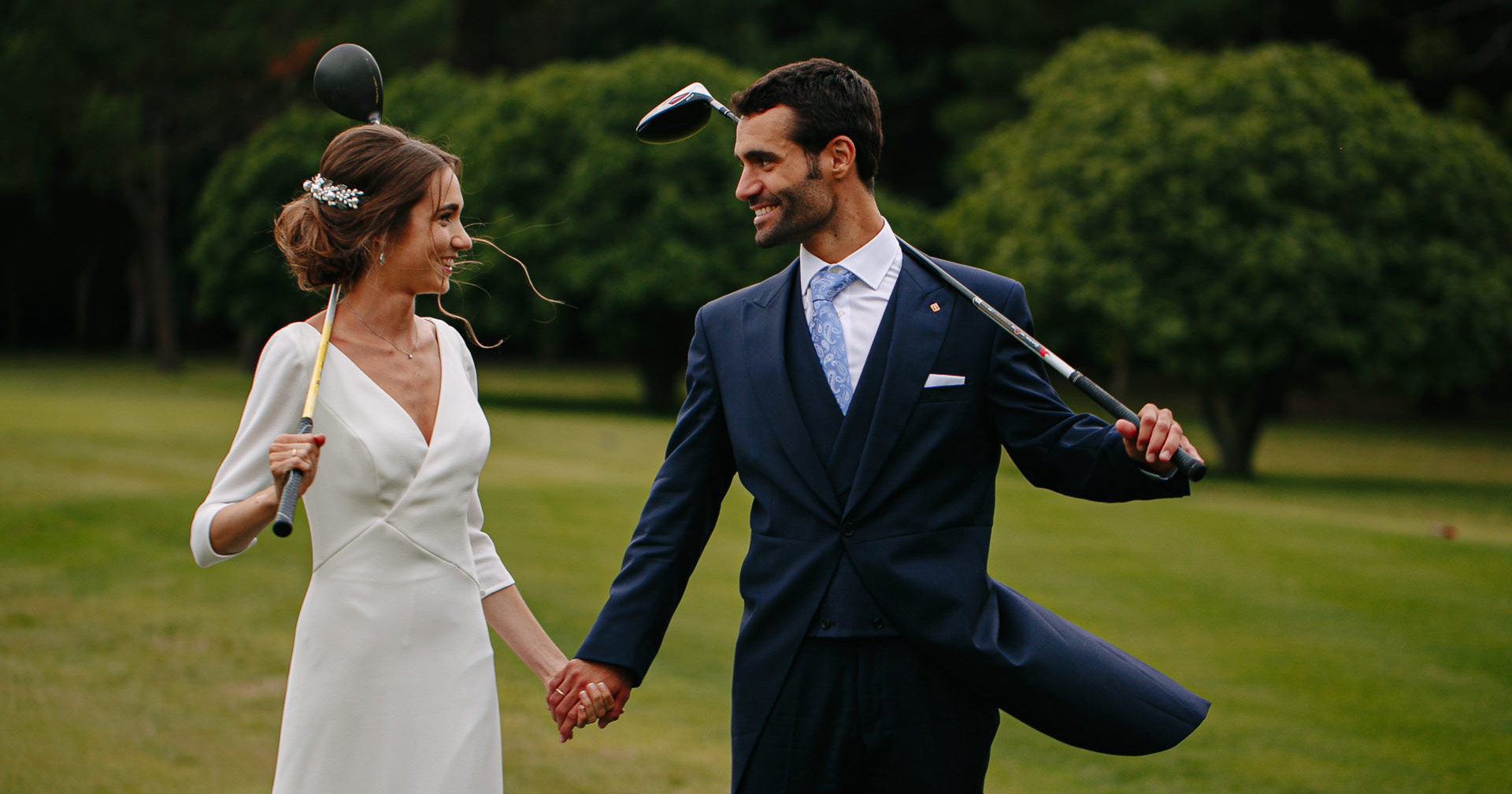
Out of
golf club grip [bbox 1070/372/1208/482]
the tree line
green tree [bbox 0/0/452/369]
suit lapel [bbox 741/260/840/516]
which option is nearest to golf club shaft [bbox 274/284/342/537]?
the tree line

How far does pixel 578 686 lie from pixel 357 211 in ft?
4.36

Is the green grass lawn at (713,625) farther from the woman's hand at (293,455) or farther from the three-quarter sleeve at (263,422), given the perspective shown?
the woman's hand at (293,455)

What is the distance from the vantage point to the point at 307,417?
10.6 ft

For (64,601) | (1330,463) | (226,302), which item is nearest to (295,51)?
(226,302)

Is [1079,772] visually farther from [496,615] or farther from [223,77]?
[223,77]

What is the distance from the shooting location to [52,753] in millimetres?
6664

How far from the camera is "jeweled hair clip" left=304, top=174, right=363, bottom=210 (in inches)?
145

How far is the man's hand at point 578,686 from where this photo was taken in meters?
3.44

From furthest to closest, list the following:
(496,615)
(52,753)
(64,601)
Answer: (64,601)
(52,753)
(496,615)

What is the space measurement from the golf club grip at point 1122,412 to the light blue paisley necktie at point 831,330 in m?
0.52

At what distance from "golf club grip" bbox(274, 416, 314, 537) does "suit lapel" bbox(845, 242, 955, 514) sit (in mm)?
1191

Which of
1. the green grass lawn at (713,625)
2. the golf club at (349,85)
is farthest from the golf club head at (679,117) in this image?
the green grass lawn at (713,625)

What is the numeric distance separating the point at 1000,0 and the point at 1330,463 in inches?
752

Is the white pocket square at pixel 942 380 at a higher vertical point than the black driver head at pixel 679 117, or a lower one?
lower
